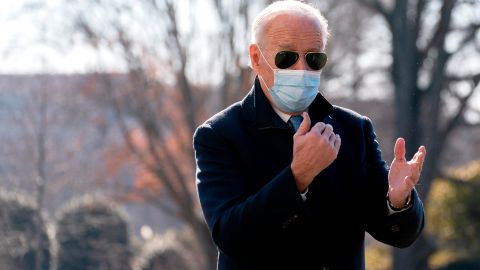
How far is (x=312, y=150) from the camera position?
2781 millimetres

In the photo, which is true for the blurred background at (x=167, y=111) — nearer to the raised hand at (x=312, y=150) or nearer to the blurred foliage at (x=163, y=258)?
the blurred foliage at (x=163, y=258)

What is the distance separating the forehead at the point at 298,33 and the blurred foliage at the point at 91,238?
1189cm

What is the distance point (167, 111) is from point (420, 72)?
4.91 meters

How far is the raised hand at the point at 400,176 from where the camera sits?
3.05 meters

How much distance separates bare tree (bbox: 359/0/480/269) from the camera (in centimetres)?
1506

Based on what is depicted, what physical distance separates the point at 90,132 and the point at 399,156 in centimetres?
1740

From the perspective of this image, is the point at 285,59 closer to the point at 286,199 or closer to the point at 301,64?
the point at 301,64

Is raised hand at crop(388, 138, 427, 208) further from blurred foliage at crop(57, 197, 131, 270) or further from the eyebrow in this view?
blurred foliage at crop(57, 197, 131, 270)

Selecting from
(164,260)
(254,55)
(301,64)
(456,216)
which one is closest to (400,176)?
(301,64)

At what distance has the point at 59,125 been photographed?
1609 centimetres

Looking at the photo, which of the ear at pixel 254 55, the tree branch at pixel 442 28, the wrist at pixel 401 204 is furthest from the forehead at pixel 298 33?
the tree branch at pixel 442 28

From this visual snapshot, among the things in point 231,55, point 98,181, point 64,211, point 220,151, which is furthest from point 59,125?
point 220,151

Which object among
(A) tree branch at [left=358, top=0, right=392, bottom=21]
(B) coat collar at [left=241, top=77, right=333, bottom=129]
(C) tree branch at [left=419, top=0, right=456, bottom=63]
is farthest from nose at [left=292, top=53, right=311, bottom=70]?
(A) tree branch at [left=358, top=0, right=392, bottom=21]

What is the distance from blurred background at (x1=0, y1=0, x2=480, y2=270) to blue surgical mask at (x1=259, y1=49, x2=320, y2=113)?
10.3 meters
